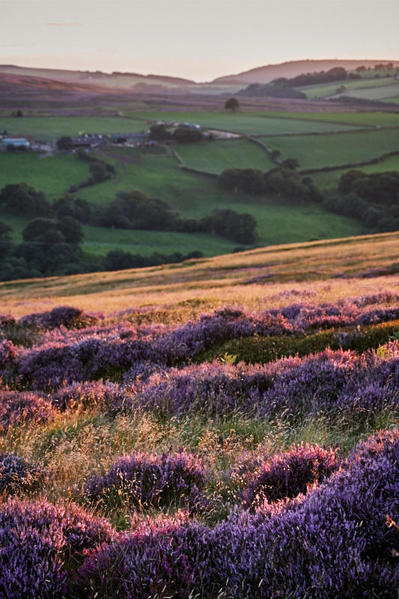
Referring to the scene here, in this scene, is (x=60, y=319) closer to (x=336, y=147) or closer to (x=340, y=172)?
(x=340, y=172)

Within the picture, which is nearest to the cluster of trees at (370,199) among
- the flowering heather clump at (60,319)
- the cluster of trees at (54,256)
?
the cluster of trees at (54,256)

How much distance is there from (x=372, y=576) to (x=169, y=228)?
137m

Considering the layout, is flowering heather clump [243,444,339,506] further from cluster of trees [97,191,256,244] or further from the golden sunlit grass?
cluster of trees [97,191,256,244]

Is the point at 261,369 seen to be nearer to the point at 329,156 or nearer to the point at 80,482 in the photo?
the point at 80,482

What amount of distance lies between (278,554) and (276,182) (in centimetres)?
15584

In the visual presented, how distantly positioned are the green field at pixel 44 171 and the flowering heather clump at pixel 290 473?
152697 millimetres

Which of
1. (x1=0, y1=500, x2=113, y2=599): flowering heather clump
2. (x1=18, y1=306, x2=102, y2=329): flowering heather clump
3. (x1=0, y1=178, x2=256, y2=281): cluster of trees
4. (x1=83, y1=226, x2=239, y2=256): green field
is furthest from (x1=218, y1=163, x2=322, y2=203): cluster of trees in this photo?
(x1=0, y1=500, x2=113, y2=599): flowering heather clump

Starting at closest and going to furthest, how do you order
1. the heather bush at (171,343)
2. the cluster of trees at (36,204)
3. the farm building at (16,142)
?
1. the heather bush at (171,343)
2. the cluster of trees at (36,204)
3. the farm building at (16,142)

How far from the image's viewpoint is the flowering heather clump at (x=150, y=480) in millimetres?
4207

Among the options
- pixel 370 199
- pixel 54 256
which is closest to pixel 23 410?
pixel 54 256

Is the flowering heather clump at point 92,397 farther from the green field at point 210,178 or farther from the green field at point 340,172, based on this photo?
the green field at point 340,172

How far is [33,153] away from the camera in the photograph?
17275 cm

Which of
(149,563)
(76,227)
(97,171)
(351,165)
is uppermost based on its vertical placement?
(351,165)

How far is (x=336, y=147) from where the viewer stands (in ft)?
563
